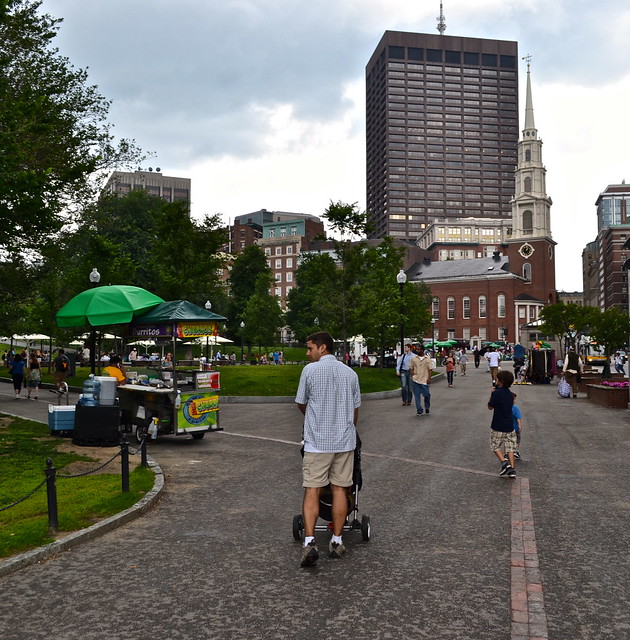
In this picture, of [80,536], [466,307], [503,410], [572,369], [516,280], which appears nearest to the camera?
[80,536]

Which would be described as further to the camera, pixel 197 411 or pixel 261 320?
pixel 261 320

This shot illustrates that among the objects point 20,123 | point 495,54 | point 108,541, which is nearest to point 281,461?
point 108,541

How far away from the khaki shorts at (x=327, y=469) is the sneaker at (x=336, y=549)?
20.6 inches

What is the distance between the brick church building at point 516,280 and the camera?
348 feet

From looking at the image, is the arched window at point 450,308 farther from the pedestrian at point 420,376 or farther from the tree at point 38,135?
the pedestrian at point 420,376

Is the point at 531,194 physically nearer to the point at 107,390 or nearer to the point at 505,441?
the point at 107,390

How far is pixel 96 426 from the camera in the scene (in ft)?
41.5

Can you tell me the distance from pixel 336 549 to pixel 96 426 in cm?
820

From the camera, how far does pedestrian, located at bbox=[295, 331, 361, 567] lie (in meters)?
5.80

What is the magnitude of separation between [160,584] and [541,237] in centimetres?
10830

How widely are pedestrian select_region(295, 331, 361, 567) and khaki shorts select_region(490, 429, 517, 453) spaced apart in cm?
459

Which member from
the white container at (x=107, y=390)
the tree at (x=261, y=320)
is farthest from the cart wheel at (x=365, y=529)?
the tree at (x=261, y=320)

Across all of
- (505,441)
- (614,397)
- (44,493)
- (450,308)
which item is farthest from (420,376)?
(450,308)

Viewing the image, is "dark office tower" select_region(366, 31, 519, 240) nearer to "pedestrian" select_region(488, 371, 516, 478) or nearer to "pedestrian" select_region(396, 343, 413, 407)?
"pedestrian" select_region(396, 343, 413, 407)
